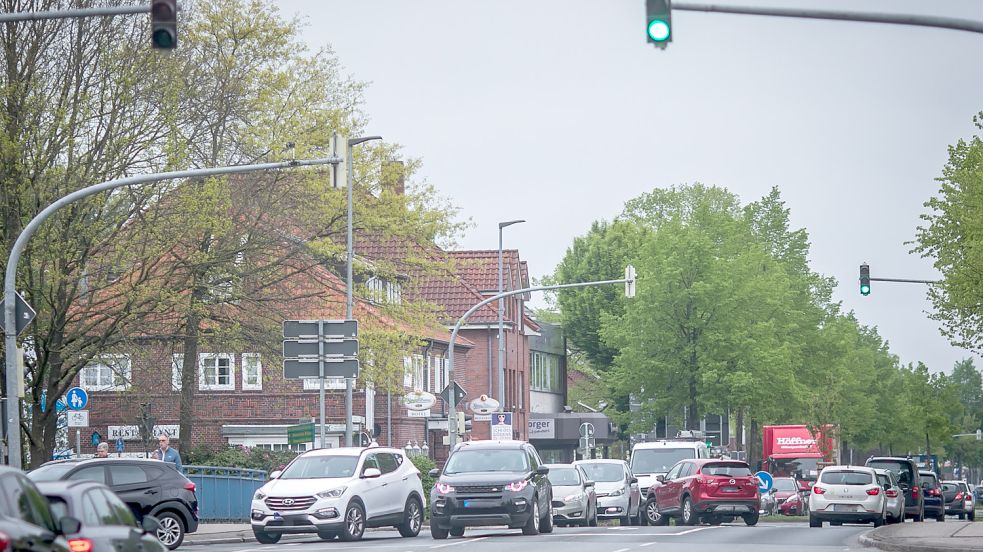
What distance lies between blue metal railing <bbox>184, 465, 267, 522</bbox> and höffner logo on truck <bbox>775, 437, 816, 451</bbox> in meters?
38.5

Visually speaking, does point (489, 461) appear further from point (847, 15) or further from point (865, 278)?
point (847, 15)

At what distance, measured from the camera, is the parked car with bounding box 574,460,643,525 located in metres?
42.9

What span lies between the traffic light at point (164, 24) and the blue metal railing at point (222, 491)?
2238 centimetres

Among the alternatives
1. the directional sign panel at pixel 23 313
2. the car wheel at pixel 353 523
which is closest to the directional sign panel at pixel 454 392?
the car wheel at pixel 353 523

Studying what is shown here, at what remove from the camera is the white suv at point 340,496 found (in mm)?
28375

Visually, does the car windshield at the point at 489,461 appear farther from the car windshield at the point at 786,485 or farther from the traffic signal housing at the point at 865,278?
the car windshield at the point at 786,485

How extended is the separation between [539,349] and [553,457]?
5.84 metres

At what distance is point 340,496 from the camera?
1129 inches

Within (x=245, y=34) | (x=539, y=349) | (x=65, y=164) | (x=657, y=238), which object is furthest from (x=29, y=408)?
(x=539, y=349)

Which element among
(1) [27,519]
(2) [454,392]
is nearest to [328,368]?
(2) [454,392]

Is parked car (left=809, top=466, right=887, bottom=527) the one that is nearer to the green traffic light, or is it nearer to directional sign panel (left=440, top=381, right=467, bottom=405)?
directional sign panel (left=440, top=381, right=467, bottom=405)

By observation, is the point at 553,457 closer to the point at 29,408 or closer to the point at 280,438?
the point at 280,438

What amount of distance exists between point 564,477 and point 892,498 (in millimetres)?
8278

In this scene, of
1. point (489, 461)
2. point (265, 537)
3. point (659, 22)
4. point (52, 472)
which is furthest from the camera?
point (489, 461)
